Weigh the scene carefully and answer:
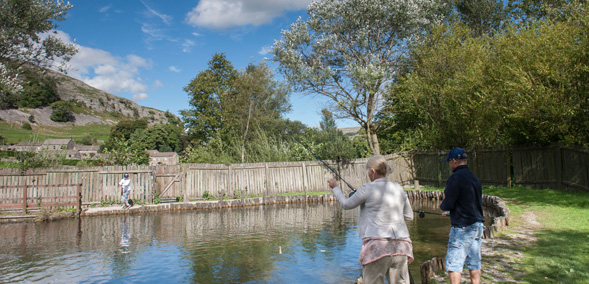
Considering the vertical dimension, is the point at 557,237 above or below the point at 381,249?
below

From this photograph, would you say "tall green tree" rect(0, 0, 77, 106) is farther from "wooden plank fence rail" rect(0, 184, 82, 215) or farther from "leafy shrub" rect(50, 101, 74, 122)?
"leafy shrub" rect(50, 101, 74, 122)

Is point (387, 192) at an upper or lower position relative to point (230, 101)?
lower

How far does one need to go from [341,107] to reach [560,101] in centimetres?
1292

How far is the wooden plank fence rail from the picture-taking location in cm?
1472

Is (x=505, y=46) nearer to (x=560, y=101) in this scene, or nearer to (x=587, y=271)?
(x=560, y=101)

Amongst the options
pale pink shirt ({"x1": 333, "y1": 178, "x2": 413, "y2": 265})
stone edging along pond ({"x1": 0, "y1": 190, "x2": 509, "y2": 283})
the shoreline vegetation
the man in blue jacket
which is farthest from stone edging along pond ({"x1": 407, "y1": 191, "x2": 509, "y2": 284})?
pale pink shirt ({"x1": 333, "y1": 178, "x2": 413, "y2": 265})

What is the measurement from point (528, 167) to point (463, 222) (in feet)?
47.0

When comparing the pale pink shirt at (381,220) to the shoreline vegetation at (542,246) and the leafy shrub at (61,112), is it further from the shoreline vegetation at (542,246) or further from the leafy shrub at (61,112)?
the leafy shrub at (61,112)

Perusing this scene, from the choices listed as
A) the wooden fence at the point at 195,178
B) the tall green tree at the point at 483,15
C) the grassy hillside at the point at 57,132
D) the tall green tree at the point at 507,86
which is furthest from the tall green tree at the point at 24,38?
the grassy hillside at the point at 57,132

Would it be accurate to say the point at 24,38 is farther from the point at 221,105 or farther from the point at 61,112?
the point at 61,112

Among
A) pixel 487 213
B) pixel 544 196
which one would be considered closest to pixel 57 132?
pixel 487 213

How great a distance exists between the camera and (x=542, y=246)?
6574 millimetres

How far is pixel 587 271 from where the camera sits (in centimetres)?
500

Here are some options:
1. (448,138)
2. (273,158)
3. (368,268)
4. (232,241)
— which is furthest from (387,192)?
(273,158)
